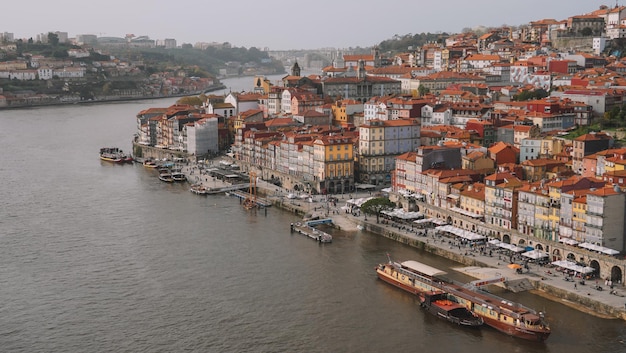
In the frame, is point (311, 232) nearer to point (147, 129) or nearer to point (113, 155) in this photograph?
point (113, 155)

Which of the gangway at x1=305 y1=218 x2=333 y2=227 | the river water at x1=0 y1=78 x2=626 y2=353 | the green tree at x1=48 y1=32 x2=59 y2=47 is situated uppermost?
the green tree at x1=48 y1=32 x2=59 y2=47

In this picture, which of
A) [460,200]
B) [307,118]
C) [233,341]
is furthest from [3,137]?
[233,341]

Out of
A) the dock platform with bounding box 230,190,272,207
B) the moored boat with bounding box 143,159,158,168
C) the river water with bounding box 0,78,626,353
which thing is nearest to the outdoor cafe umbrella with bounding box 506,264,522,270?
the river water with bounding box 0,78,626,353

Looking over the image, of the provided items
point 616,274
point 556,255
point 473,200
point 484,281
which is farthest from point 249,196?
point 616,274

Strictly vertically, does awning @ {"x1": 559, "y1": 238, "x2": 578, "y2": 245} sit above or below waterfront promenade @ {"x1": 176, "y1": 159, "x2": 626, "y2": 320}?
above

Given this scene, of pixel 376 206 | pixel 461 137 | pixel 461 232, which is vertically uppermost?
pixel 461 137

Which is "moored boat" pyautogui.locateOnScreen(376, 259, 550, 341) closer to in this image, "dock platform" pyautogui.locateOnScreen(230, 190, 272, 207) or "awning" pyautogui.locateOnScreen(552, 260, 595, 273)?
"awning" pyautogui.locateOnScreen(552, 260, 595, 273)
